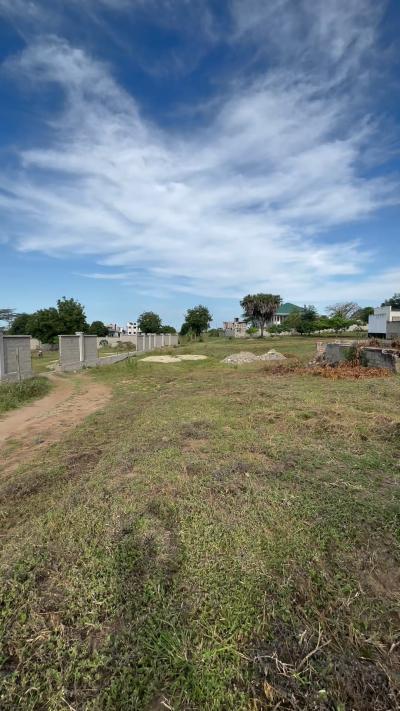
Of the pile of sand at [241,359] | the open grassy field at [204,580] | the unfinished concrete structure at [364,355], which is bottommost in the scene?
the open grassy field at [204,580]

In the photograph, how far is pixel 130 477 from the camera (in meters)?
3.49

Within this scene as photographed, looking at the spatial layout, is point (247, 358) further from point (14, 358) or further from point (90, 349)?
point (14, 358)

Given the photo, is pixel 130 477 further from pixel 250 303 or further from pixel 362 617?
pixel 250 303

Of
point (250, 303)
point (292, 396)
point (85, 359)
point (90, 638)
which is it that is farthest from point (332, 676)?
point (250, 303)

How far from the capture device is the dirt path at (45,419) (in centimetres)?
481

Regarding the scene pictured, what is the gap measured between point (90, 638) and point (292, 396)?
622 centimetres

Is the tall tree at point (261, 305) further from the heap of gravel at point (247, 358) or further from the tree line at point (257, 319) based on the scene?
the heap of gravel at point (247, 358)

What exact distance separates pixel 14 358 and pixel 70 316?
22.2 metres

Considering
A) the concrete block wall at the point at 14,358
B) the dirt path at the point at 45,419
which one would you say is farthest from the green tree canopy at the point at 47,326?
the dirt path at the point at 45,419

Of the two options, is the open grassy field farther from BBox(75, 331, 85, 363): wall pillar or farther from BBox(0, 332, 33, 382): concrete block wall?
BBox(75, 331, 85, 363): wall pillar

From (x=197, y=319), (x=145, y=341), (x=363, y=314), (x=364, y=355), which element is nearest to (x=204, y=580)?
(x=364, y=355)

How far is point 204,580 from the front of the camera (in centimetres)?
196

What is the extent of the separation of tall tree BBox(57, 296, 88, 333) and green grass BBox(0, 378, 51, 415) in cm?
2257

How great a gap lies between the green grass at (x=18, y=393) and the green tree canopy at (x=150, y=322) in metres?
42.1
